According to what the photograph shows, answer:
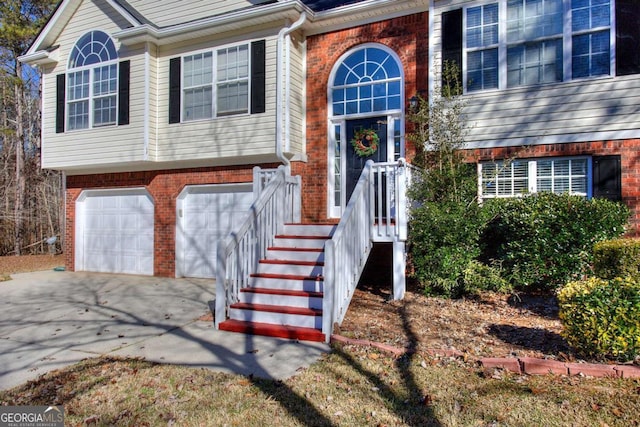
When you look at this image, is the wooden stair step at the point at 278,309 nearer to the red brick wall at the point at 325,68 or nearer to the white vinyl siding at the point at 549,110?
the red brick wall at the point at 325,68

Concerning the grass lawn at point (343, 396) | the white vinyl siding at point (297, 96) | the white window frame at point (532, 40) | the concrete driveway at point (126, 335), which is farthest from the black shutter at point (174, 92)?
the grass lawn at point (343, 396)

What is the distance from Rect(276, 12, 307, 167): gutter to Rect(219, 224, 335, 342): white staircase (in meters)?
2.67

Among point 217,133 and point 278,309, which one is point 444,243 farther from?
point 217,133

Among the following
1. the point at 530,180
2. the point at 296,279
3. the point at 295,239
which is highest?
the point at 530,180

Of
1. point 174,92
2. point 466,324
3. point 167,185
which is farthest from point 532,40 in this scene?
point 167,185

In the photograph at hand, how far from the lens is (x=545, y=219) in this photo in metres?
6.82

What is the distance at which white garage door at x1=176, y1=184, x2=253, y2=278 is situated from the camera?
33.9ft

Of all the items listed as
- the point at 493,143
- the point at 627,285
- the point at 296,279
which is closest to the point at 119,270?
the point at 296,279

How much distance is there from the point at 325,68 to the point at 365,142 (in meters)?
1.84

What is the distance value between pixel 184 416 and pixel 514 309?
4825mm

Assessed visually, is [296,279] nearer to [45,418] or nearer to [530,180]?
[45,418]

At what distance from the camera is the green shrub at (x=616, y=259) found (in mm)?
5656

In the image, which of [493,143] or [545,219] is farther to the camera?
[493,143]

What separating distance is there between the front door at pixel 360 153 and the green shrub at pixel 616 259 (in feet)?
13.8
